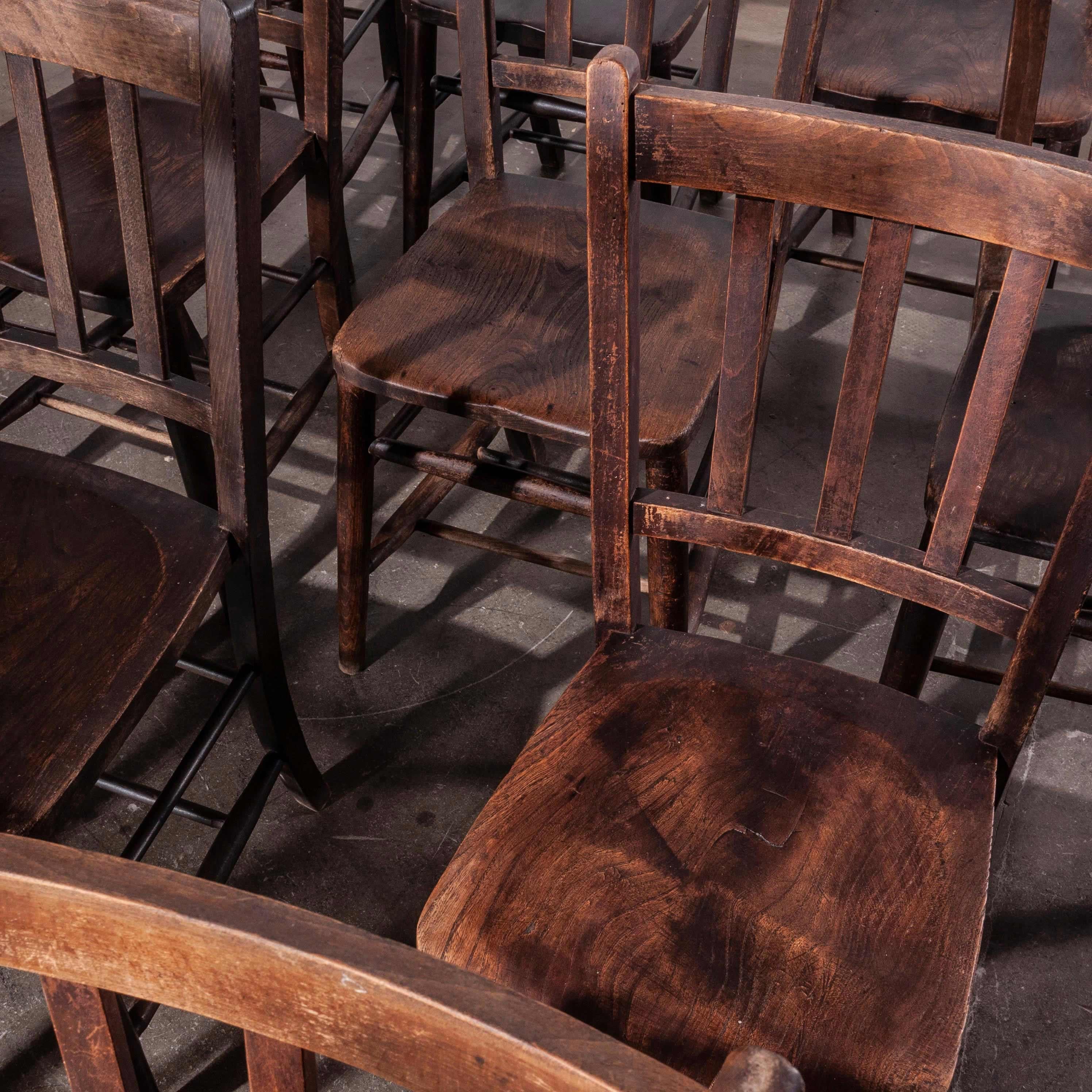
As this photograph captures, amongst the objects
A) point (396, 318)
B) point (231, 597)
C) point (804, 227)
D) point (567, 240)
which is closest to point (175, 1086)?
point (231, 597)

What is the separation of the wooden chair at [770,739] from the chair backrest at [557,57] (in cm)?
60

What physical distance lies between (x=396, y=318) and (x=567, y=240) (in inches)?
10.3

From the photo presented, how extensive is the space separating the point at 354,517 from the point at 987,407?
0.82 metres

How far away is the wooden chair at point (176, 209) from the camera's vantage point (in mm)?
1396

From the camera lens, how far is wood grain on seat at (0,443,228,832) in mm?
958

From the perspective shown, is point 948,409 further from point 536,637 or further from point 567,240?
point 536,637

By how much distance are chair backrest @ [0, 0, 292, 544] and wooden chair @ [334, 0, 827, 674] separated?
227 mm

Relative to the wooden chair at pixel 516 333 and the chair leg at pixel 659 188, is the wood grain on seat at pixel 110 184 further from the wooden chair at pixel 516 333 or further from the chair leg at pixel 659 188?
the chair leg at pixel 659 188

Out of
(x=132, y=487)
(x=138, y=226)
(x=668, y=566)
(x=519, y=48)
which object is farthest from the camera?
(x=519, y=48)

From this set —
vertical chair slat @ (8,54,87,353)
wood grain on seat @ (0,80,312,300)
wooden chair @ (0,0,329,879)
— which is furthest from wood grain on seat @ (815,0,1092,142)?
vertical chair slat @ (8,54,87,353)

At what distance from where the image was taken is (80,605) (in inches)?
41.9

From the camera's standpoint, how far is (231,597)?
3.96 ft

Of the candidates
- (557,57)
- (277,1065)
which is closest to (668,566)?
(557,57)

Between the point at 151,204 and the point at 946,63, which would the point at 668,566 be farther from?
the point at 946,63
